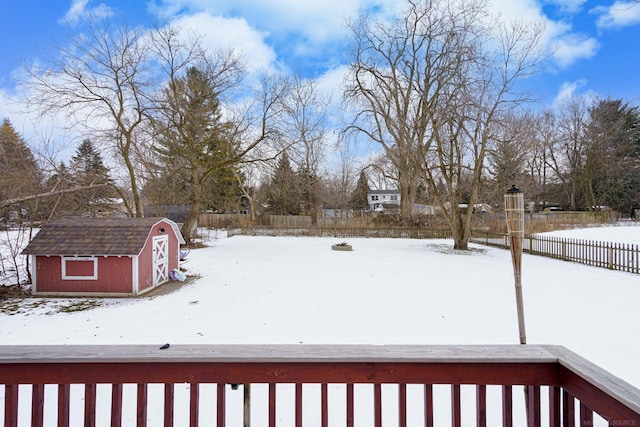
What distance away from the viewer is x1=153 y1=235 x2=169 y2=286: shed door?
27.1ft

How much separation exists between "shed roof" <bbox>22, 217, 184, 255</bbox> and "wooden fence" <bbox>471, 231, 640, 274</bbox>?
14.3 m

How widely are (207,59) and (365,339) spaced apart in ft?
53.2

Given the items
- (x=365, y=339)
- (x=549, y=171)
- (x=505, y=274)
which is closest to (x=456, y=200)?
(x=505, y=274)

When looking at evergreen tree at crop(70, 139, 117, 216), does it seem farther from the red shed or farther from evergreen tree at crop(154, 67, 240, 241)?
evergreen tree at crop(154, 67, 240, 241)

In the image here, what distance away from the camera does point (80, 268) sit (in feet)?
24.2

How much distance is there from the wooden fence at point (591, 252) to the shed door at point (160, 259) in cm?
1410

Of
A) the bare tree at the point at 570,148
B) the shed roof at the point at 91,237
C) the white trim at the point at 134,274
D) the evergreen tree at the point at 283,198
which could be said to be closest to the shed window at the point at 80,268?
the shed roof at the point at 91,237

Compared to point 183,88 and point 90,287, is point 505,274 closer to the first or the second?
point 90,287

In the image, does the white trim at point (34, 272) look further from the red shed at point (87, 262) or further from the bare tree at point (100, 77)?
the bare tree at point (100, 77)

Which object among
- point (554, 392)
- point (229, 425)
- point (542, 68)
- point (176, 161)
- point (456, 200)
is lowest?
point (229, 425)

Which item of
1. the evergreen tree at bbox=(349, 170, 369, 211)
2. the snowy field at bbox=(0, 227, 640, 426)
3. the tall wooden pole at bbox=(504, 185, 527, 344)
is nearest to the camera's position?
the tall wooden pole at bbox=(504, 185, 527, 344)

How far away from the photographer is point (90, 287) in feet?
24.4

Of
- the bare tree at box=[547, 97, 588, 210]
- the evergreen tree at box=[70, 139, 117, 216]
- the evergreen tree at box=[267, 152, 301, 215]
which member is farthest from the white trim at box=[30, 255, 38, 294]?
the bare tree at box=[547, 97, 588, 210]

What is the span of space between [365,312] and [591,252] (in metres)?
10.4
